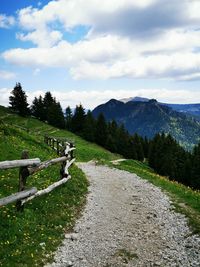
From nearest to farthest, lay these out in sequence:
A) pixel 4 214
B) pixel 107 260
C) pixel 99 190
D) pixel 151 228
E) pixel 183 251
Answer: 1. pixel 107 260
2. pixel 183 251
3. pixel 4 214
4. pixel 151 228
5. pixel 99 190

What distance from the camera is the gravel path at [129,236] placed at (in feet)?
37.9

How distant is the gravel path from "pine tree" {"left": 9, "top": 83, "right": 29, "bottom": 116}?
110863mm

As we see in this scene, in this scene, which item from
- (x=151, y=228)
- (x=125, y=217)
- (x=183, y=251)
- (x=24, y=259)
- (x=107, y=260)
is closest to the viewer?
(x=24, y=259)

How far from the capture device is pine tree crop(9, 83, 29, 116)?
126 m

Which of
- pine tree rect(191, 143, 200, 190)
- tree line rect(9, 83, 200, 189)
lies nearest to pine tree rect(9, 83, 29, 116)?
tree line rect(9, 83, 200, 189)

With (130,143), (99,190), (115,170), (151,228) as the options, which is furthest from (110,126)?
(151,228)

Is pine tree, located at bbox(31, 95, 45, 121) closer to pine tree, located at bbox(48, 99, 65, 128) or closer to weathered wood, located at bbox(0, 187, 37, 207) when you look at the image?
pine tree, located at bbox(48, 99, 65, 128)

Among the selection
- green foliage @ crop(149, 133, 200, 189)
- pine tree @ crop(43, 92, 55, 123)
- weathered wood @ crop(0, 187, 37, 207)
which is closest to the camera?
weathered wood @ crop(0, 187, 37, 207)

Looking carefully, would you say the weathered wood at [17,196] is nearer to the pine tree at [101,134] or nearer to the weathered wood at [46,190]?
the weathered wood at [46,190]

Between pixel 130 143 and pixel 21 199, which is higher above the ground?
pixel 21 199

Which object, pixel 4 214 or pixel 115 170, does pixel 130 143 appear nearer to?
pixel 115 170

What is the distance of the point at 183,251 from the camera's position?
487 inches

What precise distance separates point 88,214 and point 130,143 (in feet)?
332

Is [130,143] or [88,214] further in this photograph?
[130,143]
